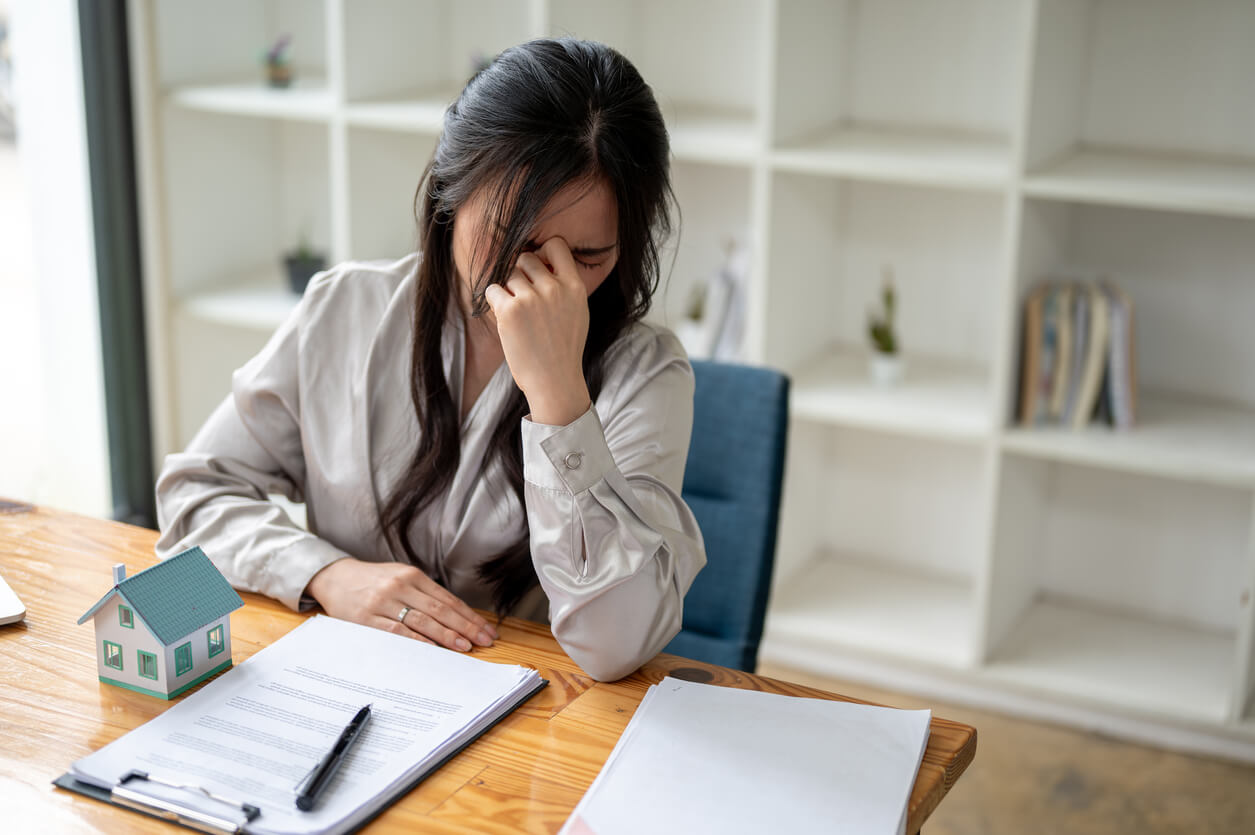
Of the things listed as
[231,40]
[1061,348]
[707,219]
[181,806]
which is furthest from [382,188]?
[181,806]

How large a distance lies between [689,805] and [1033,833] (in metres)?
1.44

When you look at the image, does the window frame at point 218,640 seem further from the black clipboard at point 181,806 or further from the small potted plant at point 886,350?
the small potted plant at point 886,350

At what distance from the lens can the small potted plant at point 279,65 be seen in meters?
3.02

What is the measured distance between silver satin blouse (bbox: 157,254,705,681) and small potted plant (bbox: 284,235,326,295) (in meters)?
1.54

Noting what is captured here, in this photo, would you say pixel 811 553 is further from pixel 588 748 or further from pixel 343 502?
pixel 588 748

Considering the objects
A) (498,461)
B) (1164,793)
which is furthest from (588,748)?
(1164,793)

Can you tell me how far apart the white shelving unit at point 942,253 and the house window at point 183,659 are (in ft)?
5.29

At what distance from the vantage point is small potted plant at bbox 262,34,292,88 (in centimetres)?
302

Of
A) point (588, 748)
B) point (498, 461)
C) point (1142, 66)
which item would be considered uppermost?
point (1142, 66)

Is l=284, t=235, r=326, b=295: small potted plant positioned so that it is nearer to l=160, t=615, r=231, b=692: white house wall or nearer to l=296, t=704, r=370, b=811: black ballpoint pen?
l=160, t=615, r=231, b=692: white house wall

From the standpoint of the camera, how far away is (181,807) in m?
0.95

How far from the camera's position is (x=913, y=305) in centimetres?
277

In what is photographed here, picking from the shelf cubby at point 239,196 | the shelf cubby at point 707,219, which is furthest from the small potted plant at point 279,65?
the shelf cubby at point 707,219

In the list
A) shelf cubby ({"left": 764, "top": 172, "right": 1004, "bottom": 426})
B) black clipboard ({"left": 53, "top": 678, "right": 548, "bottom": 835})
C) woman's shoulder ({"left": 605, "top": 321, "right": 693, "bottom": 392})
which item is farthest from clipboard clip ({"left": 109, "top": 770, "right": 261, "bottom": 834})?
shelf cubby ({"left": 764, "top": 172, "right": 1004, "bottom": 426})
